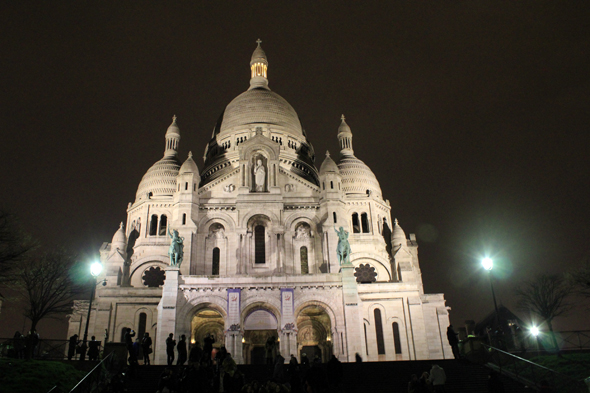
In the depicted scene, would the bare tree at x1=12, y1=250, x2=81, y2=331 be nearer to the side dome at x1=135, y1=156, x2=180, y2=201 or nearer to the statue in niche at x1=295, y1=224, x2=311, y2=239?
the statue in niche at x1=295, y1=224, x2=311, y2=239

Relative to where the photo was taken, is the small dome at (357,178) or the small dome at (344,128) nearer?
the small dome at (357,178)

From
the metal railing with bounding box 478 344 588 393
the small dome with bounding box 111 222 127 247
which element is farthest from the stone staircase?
the small dome with bounding box 111 222 127 247

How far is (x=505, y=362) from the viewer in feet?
85.0

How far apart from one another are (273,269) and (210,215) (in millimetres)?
6997

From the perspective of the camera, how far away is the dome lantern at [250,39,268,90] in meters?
71.9

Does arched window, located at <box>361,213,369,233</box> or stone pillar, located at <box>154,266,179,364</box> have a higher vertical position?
arched window, located at <box>361,213,369,233</box>

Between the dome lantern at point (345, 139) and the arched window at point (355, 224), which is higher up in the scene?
the dome lantern at point (345, 139)

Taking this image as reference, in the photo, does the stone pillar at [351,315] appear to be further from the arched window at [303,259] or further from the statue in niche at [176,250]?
the statue in niche at [176,250]

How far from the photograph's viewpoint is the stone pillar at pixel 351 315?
37.2 metres

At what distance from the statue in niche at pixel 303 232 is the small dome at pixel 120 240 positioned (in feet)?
63.0

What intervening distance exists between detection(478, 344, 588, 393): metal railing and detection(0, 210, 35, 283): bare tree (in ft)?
79.1

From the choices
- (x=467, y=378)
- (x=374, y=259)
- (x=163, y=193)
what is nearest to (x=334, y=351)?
(x=467, y=378)

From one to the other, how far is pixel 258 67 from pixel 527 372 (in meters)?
57.3

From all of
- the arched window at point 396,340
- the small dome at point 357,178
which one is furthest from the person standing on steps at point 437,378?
the small dome at point 357,178
